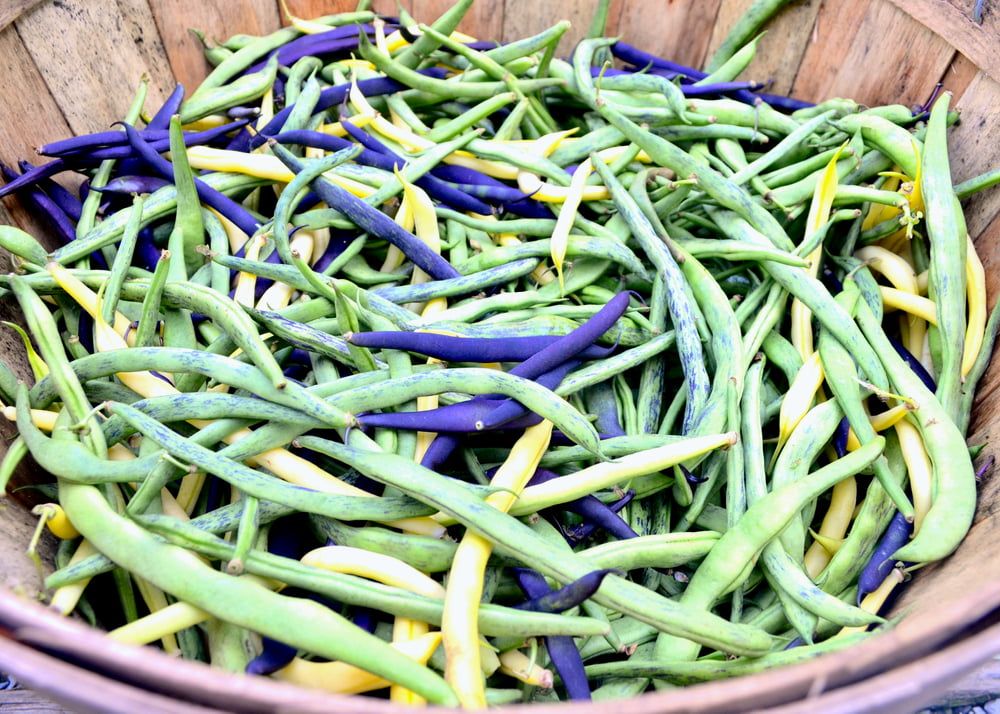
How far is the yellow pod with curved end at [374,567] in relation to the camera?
2.75 ft

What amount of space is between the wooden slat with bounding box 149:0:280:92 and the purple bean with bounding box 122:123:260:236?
39 centimetres

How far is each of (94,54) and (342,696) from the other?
54.9 inches

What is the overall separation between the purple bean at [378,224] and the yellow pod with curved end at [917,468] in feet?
2.39

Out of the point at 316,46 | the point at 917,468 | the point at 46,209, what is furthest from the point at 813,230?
the point at 46,209

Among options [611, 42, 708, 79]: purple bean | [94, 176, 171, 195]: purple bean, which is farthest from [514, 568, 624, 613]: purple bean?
[611, 42, 708, 79]: purple bean

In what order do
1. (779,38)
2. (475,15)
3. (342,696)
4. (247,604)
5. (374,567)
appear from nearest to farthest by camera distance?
(342,696)
(247,604)
(374,567)
(779,38)
(475,15)

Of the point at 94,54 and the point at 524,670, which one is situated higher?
the point at 94,54

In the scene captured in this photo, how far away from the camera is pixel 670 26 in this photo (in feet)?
5.58

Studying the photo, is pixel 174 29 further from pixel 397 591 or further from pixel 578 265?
pixel 397 591

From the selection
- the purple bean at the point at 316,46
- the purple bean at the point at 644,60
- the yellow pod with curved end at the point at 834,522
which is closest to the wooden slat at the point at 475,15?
A: the purple bean at the point at 316,46

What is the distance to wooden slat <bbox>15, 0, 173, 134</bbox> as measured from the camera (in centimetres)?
133

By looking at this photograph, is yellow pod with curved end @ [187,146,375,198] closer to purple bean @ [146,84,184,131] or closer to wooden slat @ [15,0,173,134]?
purple bean @ [146,84,184,131]

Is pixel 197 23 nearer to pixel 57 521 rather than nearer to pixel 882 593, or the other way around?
pixel 57 521

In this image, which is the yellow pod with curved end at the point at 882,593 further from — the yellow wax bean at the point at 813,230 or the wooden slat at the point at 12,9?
the wooden slat at the point at 12,9
